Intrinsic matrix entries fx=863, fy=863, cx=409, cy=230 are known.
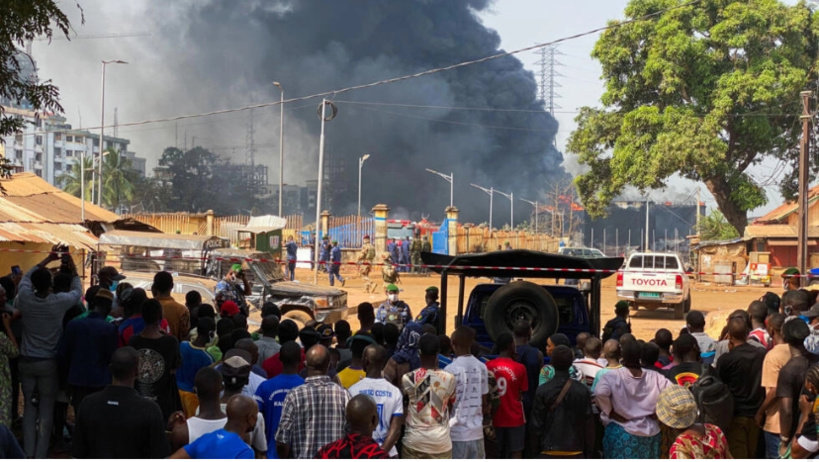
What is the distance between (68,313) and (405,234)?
37.5 m

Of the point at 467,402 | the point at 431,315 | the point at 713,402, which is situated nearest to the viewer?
the point at 713,402

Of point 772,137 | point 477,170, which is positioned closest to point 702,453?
point 772,137

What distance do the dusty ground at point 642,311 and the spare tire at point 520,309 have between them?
315 inches

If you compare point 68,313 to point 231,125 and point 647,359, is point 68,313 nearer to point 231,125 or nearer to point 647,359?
point 647,359

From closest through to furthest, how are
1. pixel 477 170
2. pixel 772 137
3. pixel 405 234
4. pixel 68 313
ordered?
pixel 68 313 → pixel 772 137 → pixel 405 234 → pixel 477 170

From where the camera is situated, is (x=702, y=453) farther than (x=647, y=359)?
No

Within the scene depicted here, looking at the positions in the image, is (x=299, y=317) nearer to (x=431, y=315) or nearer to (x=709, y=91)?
(x=431, y=315)

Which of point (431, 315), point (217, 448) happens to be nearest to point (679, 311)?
point (431, 315)

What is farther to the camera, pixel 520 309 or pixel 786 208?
pixel 786 208

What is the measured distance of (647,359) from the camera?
6.55 meters

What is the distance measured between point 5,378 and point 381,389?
11.5 feet

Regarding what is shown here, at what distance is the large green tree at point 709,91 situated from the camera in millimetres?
37250

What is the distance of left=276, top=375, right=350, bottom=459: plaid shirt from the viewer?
16.4 feet

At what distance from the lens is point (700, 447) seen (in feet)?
15.4
